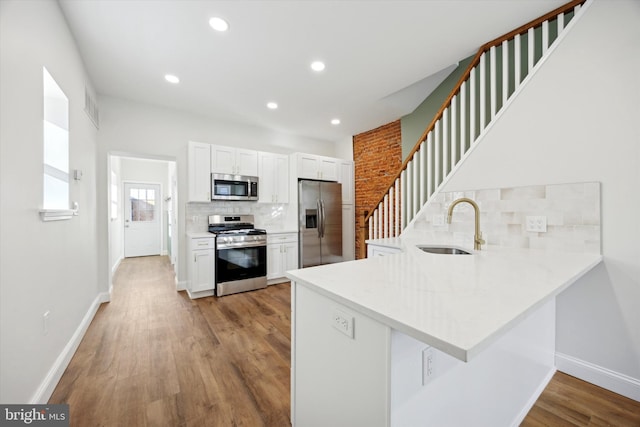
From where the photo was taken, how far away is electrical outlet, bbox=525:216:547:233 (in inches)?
75.3

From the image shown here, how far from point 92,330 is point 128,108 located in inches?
115

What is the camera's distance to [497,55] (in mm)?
2408

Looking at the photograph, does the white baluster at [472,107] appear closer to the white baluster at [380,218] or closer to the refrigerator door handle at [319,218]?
the white baluster at [380,218]

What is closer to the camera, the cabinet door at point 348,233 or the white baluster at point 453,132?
the white baluster at point 453,132

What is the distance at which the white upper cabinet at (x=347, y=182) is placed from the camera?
5270mm

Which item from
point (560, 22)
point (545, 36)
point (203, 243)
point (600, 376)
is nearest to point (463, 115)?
point (545, 36)

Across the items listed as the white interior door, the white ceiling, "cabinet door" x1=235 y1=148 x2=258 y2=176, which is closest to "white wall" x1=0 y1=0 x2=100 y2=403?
the white ceiling

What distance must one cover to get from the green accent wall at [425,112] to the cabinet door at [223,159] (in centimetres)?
290

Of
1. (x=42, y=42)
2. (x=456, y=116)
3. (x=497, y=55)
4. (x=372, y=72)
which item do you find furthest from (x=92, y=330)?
(x=497, y=55)

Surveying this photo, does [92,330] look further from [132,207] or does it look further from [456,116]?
[132,207]

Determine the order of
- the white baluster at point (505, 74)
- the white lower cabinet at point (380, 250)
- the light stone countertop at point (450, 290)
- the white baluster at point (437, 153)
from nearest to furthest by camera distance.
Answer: the light stone countertop at point (450, 290)
the white baluster at point (505, 74)
the white lower cabinet at point (380, 250)
the white baluster at point (437, 153)

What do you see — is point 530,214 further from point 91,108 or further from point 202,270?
point 91,108

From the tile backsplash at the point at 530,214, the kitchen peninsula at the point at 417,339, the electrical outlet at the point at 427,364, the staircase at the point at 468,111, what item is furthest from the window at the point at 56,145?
the tile backsplash at the point at 530,214

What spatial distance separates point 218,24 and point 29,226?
6.51ft
